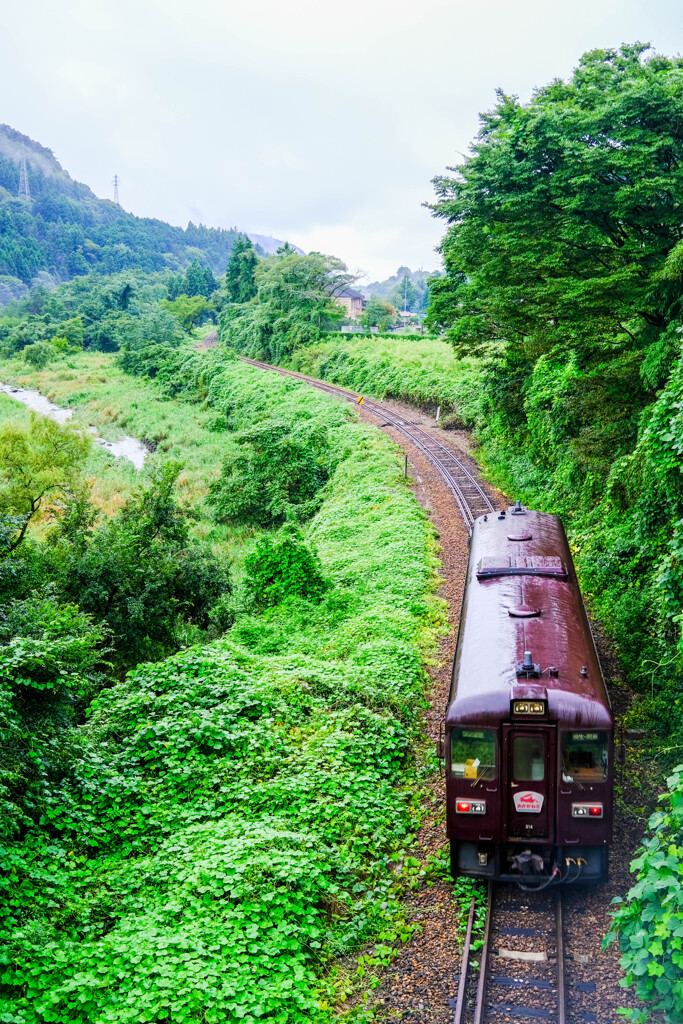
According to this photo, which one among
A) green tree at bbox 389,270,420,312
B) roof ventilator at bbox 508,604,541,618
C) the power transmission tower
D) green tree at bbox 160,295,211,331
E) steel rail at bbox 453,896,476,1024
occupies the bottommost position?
steel rail at bbox 453,896,476,1024

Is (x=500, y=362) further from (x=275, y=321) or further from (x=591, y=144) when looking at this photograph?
(x=275, y=321)

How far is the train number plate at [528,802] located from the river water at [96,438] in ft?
102

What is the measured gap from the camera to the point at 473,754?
8.05 m

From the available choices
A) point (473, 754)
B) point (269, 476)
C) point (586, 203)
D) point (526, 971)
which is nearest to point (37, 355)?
point (269, 476)

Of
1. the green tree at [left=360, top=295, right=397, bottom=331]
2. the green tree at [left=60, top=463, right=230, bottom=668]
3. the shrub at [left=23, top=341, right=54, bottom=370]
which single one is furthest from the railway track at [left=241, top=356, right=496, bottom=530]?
the shrub at [left=23, top=341, right=54, bottom=370]

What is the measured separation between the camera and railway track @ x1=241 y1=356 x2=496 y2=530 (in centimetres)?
2225

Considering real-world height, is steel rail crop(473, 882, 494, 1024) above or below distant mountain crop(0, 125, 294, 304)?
below

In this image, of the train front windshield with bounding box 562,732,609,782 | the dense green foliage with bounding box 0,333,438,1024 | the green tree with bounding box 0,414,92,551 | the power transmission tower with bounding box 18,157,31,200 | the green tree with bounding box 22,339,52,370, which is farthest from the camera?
the power transmission tower with bounding box 18,157,31,200

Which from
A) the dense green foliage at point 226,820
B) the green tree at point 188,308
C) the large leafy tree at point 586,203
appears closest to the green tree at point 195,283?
the green tree at point 188,308

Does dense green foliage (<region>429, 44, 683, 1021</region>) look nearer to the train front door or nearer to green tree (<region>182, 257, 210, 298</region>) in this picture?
the train front door

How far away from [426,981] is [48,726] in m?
5.33

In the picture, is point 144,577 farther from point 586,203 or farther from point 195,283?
point 195,283

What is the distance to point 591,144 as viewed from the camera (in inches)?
617

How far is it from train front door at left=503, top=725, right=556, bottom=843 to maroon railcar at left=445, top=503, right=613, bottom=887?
1 centimetres
